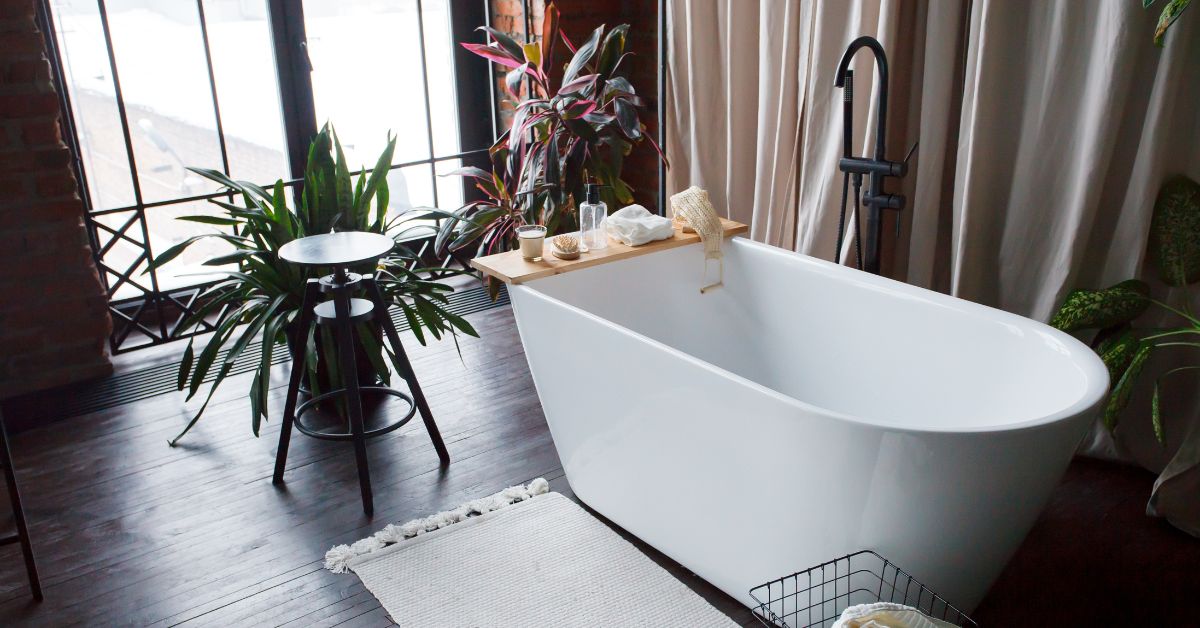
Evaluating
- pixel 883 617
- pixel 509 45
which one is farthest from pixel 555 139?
pixel 883 617

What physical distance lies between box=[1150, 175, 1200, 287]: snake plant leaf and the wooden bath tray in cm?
107

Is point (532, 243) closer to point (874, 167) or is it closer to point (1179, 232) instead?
point (874, 167)

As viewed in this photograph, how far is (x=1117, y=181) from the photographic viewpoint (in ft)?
8.04

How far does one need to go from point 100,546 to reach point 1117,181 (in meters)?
2.75

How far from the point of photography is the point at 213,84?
140 inches

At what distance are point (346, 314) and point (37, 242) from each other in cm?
139

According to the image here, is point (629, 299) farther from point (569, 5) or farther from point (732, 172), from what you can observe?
point (569, 5)

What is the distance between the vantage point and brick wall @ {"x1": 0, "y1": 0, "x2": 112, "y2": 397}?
115 inches

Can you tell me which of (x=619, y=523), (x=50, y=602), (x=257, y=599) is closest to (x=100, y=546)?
→ (x=50, y=602)

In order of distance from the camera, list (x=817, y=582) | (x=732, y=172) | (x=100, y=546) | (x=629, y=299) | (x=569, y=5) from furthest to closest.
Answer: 1. (x=569, y=5)
2. (x=732, y=172)
3. (x=629, y=299)
4. (x=100, y=546)
5. (x=817, y=582)

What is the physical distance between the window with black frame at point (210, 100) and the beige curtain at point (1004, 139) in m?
1.44

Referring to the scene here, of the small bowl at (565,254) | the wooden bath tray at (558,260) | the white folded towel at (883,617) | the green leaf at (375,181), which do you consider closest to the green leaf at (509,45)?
the green leaf at (375,181)

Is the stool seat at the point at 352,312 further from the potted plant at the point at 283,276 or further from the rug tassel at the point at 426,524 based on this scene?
the rug tassel at the point at 426,524

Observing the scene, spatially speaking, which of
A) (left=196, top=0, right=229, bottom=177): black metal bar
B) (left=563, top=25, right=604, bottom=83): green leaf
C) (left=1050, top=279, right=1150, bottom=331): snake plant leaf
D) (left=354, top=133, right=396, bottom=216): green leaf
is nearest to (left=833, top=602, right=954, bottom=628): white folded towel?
(left=1050, top=279, right=1150, bottom=331): snake plant leaf
